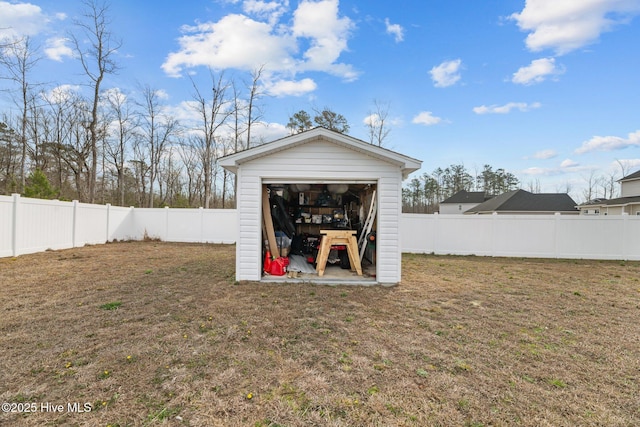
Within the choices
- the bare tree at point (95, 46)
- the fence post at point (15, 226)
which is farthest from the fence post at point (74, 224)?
the bare tree at point (95, 46)

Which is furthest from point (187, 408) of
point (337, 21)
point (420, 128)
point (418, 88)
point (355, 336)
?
point (420, 128)

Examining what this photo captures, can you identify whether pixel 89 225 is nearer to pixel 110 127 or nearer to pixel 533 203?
pixel 110 127

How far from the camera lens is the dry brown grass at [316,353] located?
2057mm

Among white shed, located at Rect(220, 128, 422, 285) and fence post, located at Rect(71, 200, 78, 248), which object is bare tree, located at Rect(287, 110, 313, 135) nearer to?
fence post, located at Rect(71, 200, 78, 248)

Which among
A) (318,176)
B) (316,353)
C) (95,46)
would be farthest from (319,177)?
(95,46)

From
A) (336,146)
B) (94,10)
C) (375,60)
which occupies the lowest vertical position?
(336,146)

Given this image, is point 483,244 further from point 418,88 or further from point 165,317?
point 165,317

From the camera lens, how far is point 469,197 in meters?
33.4

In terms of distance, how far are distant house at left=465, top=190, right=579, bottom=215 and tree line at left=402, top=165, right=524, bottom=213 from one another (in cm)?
1116

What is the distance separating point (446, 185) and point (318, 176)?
34776 millimetres

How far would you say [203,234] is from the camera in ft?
42.7

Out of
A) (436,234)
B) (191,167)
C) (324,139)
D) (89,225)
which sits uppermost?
(191,167)

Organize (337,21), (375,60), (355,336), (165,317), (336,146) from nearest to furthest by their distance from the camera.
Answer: (355,336) → (165,317) → (336,146) → (337,21) → (375,60)

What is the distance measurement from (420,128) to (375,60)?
16.4 feet
